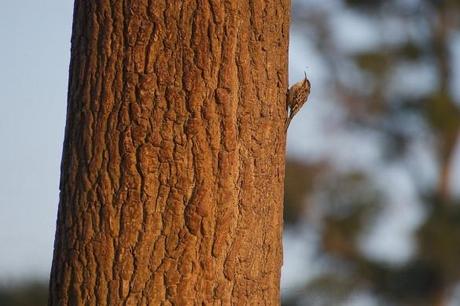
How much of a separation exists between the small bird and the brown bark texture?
188mm

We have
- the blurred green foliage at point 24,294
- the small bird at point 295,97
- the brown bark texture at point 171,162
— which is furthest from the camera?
the blurred green foliage at point 24,294

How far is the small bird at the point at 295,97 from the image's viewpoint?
2.56m

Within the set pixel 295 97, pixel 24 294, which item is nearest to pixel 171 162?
pixel 295 97

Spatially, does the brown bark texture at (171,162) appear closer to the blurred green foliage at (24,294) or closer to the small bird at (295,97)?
the small bird at (295,97)

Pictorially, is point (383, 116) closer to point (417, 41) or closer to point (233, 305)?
→ point (417, 41)

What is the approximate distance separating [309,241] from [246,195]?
9923 mm

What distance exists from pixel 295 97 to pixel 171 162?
1.79 ft

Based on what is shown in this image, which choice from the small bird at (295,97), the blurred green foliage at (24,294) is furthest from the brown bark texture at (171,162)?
the blurred green foliage at (24,294)

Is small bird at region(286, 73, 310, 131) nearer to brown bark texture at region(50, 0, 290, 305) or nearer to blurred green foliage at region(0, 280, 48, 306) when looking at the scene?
brown bark texture at region(50, 0, 290, 305)

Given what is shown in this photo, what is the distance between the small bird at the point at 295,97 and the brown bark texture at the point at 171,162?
19 centimetres

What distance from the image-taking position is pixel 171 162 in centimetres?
225

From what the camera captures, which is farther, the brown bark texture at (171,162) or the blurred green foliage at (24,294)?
the blurred green foliage at (24,294)

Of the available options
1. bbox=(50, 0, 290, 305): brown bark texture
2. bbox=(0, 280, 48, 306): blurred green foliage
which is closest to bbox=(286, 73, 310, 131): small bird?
bbox=(50, 0, 290, 305): brown bark texture

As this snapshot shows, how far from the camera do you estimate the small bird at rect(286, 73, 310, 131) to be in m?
2.56
